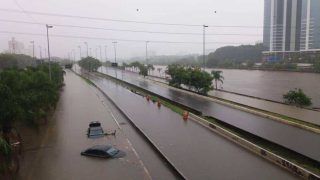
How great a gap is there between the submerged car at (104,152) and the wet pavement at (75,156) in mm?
351

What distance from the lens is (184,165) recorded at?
1634 centimetres

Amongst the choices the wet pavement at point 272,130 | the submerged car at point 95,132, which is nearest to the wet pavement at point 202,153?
the wet pavement at point 272,130

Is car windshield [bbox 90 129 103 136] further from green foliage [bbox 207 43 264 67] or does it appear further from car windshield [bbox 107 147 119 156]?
green foliage [bbox 207 43 264 67]

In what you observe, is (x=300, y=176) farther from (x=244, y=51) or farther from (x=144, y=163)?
(x=244, y=51)

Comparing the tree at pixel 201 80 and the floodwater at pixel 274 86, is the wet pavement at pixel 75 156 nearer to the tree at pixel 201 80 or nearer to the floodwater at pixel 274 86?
the tree at pixel 201 80

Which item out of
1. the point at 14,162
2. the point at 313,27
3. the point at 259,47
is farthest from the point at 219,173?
the point at 259,47

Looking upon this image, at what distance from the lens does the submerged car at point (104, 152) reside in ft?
59.6

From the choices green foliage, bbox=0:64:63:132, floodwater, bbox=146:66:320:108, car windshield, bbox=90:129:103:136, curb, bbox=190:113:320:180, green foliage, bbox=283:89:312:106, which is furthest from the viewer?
floodwater, bbox=146:66:320:108

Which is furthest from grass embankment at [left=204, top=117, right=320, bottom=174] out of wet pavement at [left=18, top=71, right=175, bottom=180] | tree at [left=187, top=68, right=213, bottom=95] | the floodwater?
tree at [left=187, top=68, right=213, bottom=95]

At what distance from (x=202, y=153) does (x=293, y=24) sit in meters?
99.7

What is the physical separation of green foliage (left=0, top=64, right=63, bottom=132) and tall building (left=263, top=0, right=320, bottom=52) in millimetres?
88803

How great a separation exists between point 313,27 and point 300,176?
97526 mm

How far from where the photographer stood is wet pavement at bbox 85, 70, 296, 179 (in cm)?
1516

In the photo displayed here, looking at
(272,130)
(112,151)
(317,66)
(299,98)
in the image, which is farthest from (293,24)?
(112,151)
